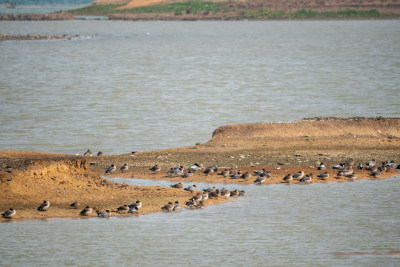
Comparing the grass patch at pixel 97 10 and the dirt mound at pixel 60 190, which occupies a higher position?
the dirt mound at pixel 60 190

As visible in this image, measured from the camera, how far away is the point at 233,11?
151625mm

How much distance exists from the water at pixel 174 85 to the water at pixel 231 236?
10.9 metres

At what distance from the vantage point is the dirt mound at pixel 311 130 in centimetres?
3008

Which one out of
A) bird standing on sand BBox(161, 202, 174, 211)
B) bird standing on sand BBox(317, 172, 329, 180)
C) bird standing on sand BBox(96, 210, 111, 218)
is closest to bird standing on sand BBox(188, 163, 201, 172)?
bird standing on sand BBox(317, 172, 329, 180)

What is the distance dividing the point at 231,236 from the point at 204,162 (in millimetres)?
7512

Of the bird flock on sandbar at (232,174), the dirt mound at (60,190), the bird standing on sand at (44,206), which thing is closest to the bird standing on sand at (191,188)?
the bird flock on sandbar at (232,174)

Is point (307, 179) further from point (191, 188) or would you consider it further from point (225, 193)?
point (191, 188)

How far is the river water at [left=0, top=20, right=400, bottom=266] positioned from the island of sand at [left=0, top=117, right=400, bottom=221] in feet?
3.25

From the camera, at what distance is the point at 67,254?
59.0 ft

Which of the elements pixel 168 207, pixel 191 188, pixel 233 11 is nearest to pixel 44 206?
pixel 168 207

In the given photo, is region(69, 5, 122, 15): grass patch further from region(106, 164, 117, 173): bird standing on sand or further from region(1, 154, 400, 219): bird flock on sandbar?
region(1, 154, 400, 219): bird flock on sandbar

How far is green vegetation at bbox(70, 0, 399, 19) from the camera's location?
141125 millimetres

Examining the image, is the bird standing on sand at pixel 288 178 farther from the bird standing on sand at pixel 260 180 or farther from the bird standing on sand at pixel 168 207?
the bird standing on sand at pixel 168 207

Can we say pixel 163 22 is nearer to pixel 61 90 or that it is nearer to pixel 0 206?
pixel 61 90
